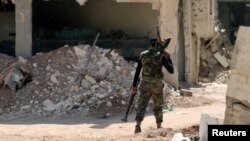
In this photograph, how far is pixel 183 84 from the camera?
1516 centimetres

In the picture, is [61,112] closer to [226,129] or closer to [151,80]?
[151,80]

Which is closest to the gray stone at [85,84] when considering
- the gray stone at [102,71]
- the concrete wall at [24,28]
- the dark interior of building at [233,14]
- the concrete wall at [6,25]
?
the gray stone at [102,71]

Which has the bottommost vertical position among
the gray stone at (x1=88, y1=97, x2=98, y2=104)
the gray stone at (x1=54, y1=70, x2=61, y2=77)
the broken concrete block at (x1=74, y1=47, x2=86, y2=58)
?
the gray stone at (x1=88, y1=97, x2=98, y2=104)

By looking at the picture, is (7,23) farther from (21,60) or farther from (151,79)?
(151,79)

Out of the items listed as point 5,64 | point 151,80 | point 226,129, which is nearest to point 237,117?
point 226,129

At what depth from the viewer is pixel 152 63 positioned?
8250 millimetres

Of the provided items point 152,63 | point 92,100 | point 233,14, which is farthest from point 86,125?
point 233,14

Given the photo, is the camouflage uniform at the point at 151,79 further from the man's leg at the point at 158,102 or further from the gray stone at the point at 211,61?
A: the gray stone at the point at 211,61

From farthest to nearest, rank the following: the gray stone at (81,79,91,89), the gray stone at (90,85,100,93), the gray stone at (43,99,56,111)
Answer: the gray stone at (81,79,91,89) → the gray stone at (90,85,100,93) → the gray stone at (43,99,56,111)

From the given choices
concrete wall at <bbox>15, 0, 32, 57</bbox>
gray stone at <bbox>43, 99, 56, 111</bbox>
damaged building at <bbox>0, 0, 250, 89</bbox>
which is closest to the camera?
gray stone at <bbox>43, 99, 56, 111</bbox>

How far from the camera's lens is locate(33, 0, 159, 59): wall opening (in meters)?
14.8

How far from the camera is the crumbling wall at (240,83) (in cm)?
557

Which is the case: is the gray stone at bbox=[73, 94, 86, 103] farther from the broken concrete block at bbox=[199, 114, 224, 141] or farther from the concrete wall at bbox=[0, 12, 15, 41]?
the concrete wall at bbox=[0, 12, 15, 41]

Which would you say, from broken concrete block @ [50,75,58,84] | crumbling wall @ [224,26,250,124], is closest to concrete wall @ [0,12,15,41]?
broken concrete block @ [50,75,58,84]
